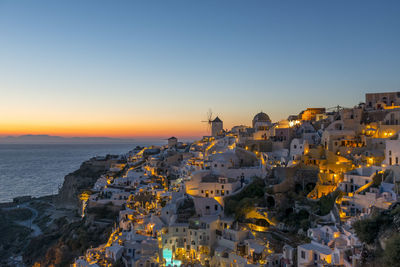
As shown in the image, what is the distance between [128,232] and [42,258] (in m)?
12.6

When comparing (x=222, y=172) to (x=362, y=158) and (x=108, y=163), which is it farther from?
(x=108, y=163)

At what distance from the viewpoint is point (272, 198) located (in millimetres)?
24922

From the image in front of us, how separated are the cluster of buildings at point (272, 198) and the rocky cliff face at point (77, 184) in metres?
16.2

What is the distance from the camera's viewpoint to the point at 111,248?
24703 mm

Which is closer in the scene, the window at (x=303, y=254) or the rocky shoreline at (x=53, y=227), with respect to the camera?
the window at (x=303, y=254)

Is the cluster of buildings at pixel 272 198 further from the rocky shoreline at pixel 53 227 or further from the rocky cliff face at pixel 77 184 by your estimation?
the rocky cliff face at pixel 77 184

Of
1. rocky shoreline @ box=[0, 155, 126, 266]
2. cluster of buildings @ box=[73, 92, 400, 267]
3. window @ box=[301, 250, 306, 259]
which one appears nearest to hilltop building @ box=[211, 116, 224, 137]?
rocky shoreline @ box=[0, 155, 126, 266]

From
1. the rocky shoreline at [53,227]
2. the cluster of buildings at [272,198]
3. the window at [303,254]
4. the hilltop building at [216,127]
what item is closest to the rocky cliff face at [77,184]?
the rocky shoreline at [53,227]

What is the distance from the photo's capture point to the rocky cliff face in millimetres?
51938

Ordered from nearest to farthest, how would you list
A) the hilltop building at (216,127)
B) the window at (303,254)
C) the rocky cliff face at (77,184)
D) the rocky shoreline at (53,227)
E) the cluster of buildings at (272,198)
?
the window at (303,254)
the cluster of buildings at (272,198)
the rocky shoreline at (53,227)
the rocky cliff face at (77,184)
the hilltop building at (216,127)

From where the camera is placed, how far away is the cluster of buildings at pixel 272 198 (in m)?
18.6

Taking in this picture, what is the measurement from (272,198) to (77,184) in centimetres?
3886

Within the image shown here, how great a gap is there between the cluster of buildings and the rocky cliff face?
53.1 ft

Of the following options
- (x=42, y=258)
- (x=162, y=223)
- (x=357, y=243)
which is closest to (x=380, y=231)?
(x=357, y=243)
